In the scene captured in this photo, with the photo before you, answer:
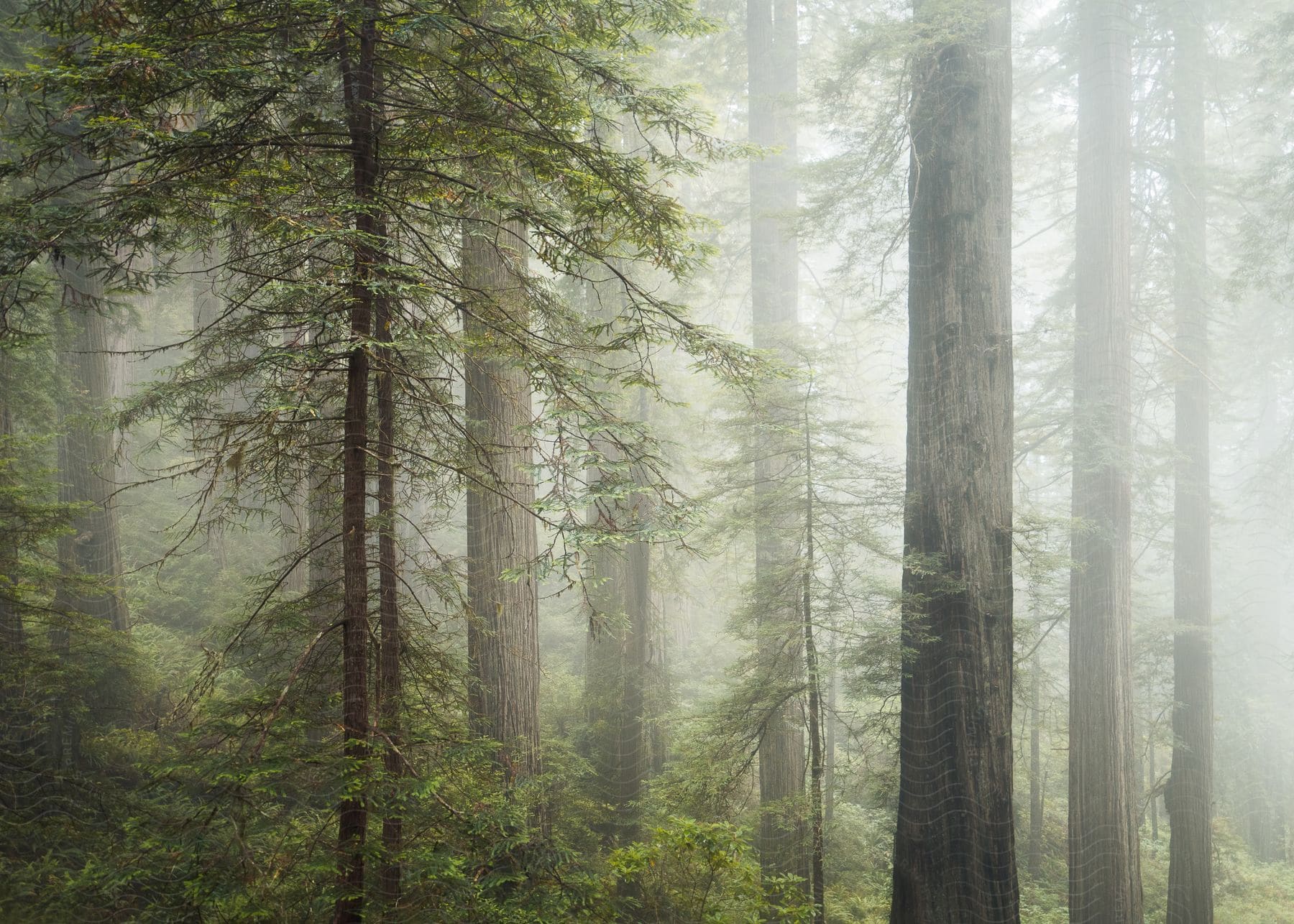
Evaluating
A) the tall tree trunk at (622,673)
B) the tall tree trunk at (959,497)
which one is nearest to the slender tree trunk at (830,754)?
the tall tree trunk at (959,497)

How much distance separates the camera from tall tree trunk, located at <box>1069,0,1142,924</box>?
25.1 ft

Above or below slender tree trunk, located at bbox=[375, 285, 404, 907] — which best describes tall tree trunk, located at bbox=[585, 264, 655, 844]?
below

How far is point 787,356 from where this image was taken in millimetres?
8531

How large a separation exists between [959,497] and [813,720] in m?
2.59

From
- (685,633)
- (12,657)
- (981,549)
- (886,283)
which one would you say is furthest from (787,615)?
(886,283)

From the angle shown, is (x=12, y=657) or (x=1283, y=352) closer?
(x=12, y=657)

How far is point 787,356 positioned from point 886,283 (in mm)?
13175

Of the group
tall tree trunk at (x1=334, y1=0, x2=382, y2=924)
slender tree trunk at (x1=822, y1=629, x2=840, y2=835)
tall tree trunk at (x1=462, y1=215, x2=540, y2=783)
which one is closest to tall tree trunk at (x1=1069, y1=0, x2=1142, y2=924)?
slender tree trunk at (x1=822, y1=629, x2=840, y2=835)

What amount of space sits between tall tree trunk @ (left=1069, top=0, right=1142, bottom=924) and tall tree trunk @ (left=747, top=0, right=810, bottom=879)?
3.42m

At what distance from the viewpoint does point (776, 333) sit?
8.18m

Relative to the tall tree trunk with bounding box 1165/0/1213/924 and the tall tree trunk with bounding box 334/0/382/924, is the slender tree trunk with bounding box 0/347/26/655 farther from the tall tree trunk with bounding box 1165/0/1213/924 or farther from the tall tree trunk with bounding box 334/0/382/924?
the tall tree trunk with bounding box 1165/0/1213/924

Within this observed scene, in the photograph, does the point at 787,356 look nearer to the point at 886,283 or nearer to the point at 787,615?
the point at 787,615

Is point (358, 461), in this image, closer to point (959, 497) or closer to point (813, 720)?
point (959, 497)

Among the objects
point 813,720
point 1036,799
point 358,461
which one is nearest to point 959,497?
point 813,720
